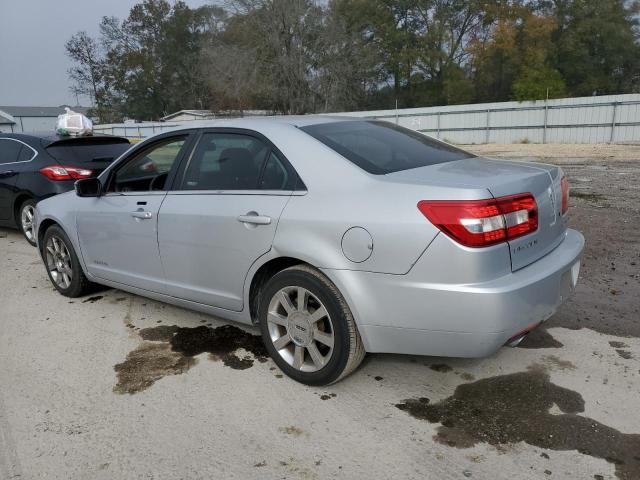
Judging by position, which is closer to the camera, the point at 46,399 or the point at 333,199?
the point at 333,199

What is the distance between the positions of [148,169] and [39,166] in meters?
3.32

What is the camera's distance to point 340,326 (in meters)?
2.99

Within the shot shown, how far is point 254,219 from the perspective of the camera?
3.26 metres

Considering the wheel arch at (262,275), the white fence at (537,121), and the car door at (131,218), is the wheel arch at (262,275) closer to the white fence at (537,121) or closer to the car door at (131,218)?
the car door at (131,218)

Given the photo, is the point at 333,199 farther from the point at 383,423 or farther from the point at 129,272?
the point at 129,272

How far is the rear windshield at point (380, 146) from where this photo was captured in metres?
3.16

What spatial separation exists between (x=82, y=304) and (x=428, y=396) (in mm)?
3285

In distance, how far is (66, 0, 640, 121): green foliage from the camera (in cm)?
4172

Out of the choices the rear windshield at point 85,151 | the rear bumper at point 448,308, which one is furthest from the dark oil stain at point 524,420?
the rear windshield at point 85,151

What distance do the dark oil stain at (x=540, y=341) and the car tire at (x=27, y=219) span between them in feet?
20.9

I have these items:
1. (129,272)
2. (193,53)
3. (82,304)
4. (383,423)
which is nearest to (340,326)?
(383,423)

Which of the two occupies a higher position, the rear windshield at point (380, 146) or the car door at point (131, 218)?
the rear windshield at point (380, 146)

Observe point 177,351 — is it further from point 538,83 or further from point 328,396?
point 538,83

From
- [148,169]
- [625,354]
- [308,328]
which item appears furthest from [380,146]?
[148,169]
